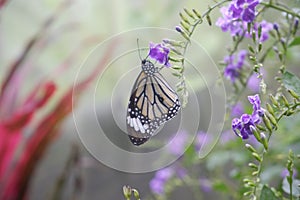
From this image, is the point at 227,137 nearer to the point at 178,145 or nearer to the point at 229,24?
the point at 178,145

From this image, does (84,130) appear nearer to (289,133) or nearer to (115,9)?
(289,133)

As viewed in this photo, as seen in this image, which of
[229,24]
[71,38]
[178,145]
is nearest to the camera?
[229,24]

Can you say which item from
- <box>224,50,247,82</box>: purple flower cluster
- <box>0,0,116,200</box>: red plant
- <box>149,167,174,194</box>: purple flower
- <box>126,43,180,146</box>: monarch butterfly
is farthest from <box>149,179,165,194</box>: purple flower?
<box>126,43,180,146</box>: monarch butterfly

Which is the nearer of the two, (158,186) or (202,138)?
(202,138)

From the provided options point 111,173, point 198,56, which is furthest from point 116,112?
point 111,173

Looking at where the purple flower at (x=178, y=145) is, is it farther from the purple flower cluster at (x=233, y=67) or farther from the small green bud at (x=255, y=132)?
the small green bud at (x=255, y=132)

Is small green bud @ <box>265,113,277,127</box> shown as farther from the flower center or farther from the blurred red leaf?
the blurred red leaf

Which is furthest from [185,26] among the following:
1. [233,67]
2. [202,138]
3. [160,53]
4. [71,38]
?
[71,38]
